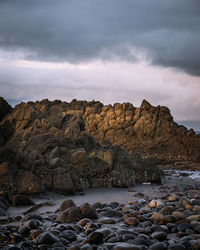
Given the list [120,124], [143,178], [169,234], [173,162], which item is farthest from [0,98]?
[120,124]

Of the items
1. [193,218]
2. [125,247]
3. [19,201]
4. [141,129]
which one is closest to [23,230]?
[125,247]

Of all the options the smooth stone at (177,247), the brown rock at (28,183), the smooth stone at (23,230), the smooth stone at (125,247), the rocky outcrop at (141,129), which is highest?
the rocky outcrop at (141,129)

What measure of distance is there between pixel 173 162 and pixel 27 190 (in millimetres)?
35831

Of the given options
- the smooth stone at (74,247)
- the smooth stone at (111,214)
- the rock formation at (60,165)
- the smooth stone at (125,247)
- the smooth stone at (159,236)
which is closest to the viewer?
the smooth stone at (125,247)

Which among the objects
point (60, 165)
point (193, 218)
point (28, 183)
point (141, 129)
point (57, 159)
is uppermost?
point (141, 129)

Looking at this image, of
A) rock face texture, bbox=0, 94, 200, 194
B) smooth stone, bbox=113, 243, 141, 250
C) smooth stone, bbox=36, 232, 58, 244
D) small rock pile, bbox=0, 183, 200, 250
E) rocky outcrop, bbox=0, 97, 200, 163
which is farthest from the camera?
rocky outcrop, bbox=0, 97, 200, 163

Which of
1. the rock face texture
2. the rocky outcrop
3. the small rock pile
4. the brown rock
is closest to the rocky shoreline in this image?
the small rock pile

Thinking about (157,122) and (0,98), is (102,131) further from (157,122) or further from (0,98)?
(0,98)

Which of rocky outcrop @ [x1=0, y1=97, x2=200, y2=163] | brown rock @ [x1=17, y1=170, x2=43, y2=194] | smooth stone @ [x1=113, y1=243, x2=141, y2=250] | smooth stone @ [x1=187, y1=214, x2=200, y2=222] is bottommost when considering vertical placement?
smooth stone @ [x1=113, y1=243, x2=141, y2=250]

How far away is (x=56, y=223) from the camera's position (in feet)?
18.6

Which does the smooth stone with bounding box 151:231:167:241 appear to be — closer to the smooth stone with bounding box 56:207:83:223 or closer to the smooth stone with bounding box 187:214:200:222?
the smooth stone with bounding box 187:214:200:222

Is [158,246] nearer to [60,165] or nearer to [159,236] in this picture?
[159,236]

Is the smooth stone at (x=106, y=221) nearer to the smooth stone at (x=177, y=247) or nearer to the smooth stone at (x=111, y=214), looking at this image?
the smooth stone at (x=111, y=214)

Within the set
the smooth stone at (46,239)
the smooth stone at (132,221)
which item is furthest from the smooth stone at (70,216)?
the smooth stone at (46,239)
